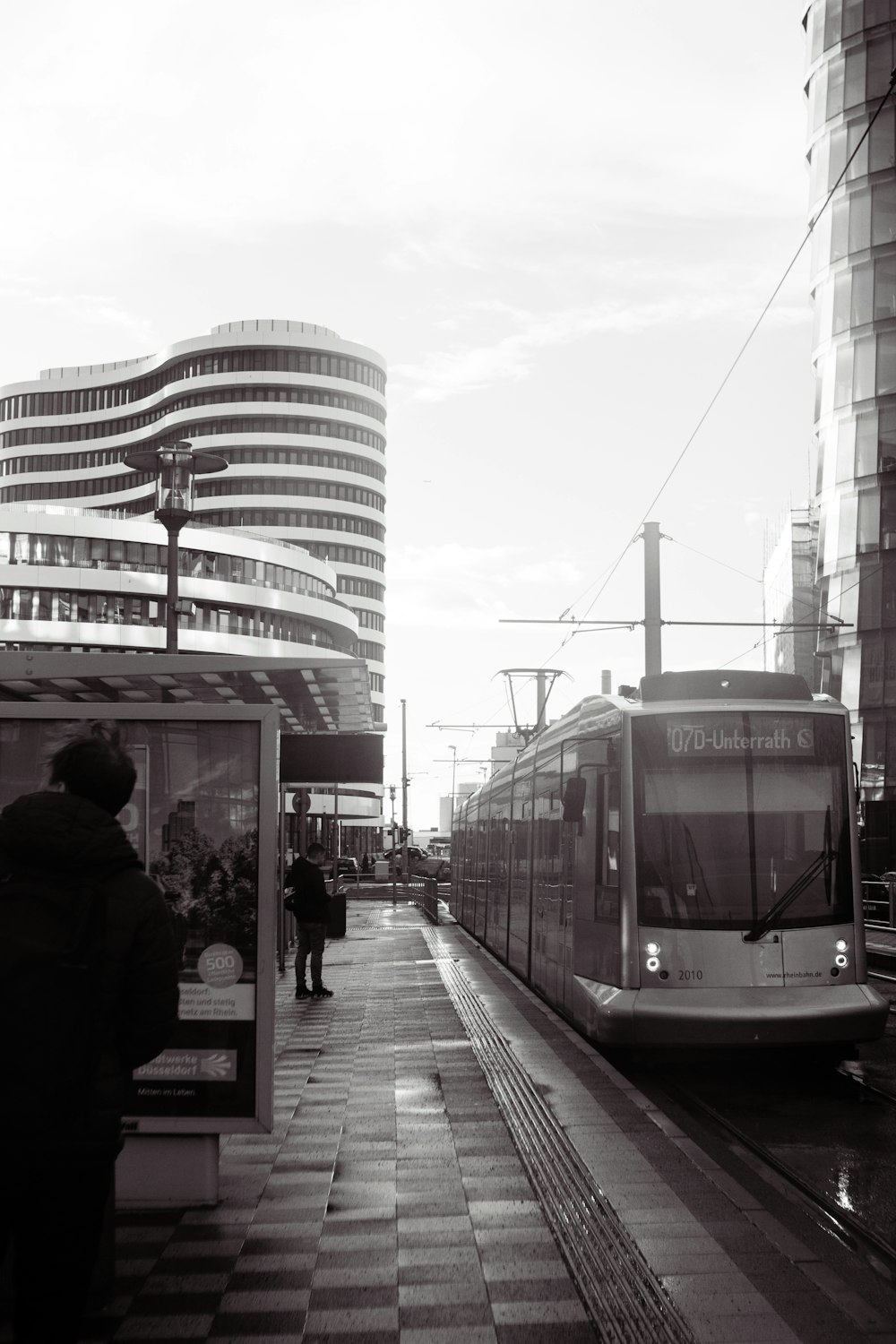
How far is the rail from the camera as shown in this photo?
23906 mm

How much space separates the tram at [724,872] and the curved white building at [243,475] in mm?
61524

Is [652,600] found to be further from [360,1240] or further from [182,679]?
[360,1240]

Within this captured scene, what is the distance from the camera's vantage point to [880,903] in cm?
2753

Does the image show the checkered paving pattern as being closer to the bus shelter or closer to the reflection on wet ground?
the bus shelter

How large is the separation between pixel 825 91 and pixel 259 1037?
4798cm

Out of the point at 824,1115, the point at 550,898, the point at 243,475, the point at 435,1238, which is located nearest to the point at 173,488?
the point at 550,898

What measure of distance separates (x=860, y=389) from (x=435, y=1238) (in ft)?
139

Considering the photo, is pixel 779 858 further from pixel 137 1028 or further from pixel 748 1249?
pixel 137 1028

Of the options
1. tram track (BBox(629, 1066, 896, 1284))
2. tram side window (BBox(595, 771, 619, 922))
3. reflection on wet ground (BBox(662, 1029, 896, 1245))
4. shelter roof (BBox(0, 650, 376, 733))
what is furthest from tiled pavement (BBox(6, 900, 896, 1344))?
shelter roof (BBox(0, 650, 376, 733))

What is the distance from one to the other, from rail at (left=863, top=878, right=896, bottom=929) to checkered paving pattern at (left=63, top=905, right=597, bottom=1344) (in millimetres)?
12590

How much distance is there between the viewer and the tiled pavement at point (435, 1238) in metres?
4.65

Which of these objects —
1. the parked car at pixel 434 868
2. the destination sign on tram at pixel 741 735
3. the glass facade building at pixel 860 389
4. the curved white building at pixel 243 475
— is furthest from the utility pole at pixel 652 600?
the curved white building at pixel 243 475

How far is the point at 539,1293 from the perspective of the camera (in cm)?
494

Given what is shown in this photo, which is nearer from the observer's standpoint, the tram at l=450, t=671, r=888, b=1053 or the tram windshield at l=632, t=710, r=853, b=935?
the tram at l=450, t=671, r=888, b=1053
